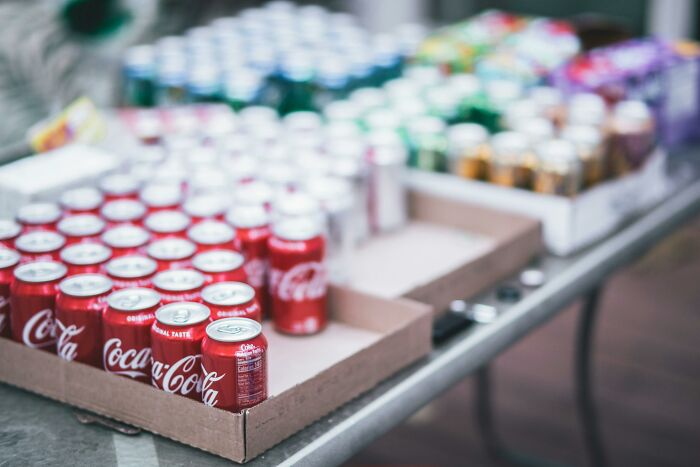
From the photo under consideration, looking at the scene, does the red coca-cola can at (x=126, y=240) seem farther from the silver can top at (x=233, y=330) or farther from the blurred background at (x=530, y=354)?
the blurred background at (x=530, y=354)

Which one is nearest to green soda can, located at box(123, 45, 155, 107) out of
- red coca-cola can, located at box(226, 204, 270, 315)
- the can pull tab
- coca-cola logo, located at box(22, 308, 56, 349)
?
red coca-cola can, located at box(226, 204, 270, 315)

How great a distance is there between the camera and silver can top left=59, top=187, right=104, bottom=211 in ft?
4.99

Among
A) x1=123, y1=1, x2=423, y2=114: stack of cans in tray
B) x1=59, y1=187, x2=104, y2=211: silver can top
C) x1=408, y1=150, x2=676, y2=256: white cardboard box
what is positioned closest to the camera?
x1=59, y1=187, x2=104, y2=211: silver can top

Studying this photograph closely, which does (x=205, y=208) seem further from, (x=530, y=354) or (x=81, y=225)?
(x=530, y=354)

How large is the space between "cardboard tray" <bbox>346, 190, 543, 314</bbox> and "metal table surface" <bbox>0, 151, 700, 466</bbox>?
7 centimetres

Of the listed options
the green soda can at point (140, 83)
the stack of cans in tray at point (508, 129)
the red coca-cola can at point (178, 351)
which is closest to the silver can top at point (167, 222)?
the red coca-cola can at point (178, 351)

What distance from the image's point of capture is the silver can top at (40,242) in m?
1.35

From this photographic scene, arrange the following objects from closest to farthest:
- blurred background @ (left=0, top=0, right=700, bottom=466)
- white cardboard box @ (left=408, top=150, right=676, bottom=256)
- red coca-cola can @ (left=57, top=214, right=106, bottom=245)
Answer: red coca-cola can @ (left=57, top=214, right=106, bottom=245), white cardboard box @ (left=408, top=150, right=676, bottom=256), blurred background @ (left=0, top=0, right=700, bottom=466)

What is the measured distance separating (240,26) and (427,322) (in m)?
1.70

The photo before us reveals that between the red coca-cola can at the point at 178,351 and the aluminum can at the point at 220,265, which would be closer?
the red coca-cola can at the point at 178,351

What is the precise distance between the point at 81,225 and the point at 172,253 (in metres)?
0.18

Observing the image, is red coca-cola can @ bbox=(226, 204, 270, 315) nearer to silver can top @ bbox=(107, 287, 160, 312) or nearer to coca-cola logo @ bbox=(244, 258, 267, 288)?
coca-cola logo @ bbox=(244, 258, 267, 288)

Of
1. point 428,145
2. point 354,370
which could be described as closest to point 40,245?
point 354,370

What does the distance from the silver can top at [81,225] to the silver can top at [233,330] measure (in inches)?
14.9
